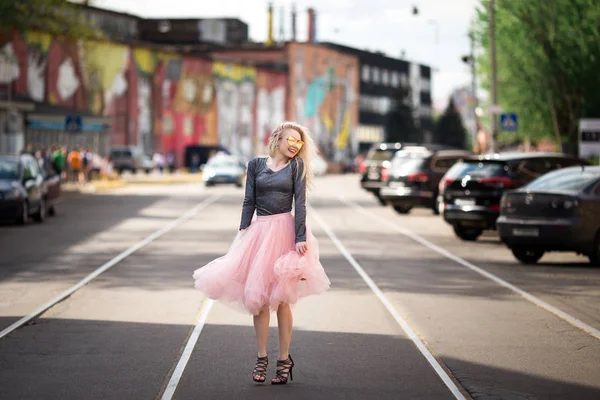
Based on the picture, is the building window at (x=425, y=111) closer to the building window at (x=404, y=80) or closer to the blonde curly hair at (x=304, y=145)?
the building window at (x=404, y=80)

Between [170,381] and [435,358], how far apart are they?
2.29 meters

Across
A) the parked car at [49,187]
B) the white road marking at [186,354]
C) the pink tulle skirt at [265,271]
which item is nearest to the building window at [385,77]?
the parked car at [49,187]

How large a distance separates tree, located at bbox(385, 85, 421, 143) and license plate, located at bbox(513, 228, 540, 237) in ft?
437

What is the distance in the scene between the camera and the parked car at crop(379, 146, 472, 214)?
3466 centimetres

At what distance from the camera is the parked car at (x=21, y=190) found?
1107 inches

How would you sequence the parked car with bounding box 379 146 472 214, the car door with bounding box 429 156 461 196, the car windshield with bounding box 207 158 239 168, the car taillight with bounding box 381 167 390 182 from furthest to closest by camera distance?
the car windshield with bounding box 207 158 239 168 < the car taillight with bounding box 381 167 390 182 < the car door with bounding box 429 156 461 196 < the parked car with bounding box 379 146 472 214

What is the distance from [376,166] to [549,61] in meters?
8.24

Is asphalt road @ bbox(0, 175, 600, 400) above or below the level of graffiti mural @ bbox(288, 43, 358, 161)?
below

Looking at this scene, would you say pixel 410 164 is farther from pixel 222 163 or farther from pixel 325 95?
pixel 325 95

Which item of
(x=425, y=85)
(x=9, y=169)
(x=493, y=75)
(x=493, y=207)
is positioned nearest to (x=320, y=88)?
(x=425, y=85)

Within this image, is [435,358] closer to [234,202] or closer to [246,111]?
[234,202]

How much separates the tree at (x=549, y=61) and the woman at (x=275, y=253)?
92.8ft

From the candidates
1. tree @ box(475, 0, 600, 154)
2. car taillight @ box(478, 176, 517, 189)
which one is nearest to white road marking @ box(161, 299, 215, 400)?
car taillight @ box(478, 176, 517, 189)

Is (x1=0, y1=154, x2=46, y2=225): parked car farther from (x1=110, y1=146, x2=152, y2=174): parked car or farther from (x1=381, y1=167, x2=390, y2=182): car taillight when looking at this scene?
(x1=110, y1=146, x2=152, y2=174): parked car
